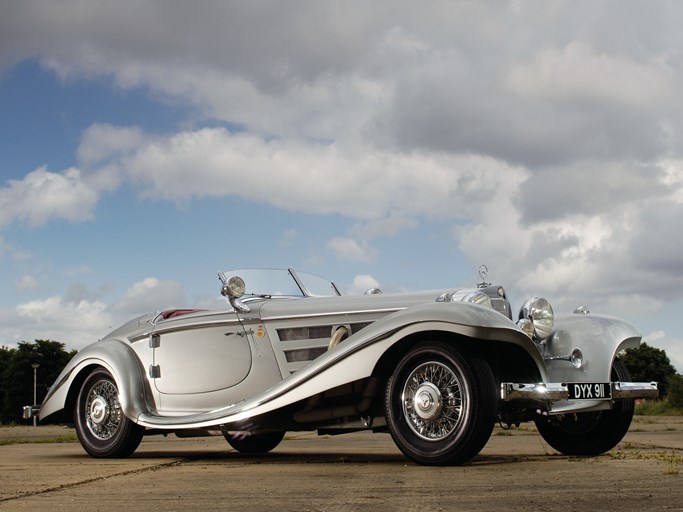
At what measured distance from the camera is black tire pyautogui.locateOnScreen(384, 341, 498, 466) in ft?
21.1

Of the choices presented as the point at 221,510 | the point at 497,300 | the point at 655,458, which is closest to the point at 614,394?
the point at 655,458

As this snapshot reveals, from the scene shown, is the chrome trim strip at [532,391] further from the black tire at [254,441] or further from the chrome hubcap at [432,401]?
the black tire at [254,441]

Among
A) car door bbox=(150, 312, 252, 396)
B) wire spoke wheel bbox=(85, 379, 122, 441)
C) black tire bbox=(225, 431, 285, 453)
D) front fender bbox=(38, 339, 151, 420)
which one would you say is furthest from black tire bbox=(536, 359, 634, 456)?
wire spoke wheel bbox=(85, 379, 122, 441)

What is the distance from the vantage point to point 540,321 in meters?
7.84

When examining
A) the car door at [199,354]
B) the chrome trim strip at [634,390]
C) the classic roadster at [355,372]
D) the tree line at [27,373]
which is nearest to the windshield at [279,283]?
the classic roadster at [355,372]

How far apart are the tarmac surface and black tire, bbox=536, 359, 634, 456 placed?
198 mm

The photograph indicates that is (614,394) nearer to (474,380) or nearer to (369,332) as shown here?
(474,380)

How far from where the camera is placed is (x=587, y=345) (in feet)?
25.7

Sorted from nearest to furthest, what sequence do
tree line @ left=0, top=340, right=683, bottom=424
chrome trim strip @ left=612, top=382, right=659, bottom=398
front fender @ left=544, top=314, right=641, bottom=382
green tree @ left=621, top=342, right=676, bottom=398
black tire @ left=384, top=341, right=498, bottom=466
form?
1. black tire @ left=384, top=341, right=498, bottom=466
2. chrome trim strip @ left=612, top=382, right=659, bottom=398
3. front fender @ left=544, top=314, right=641, bottom=382
4. tree line @ left=0, top=340, right=683, bottom=424
5. green tree @ left=621, top=342, right=676, bottom=398

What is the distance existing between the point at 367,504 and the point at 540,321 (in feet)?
12.3

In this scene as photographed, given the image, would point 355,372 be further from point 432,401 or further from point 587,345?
point 587,345

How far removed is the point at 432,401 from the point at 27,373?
5933cm

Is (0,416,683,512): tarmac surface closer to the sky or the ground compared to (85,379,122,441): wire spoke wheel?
closer to the ground

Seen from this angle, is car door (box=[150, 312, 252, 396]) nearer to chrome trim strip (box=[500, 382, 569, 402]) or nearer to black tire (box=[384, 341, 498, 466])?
black tire (box=[384, 341, 498, 466])
